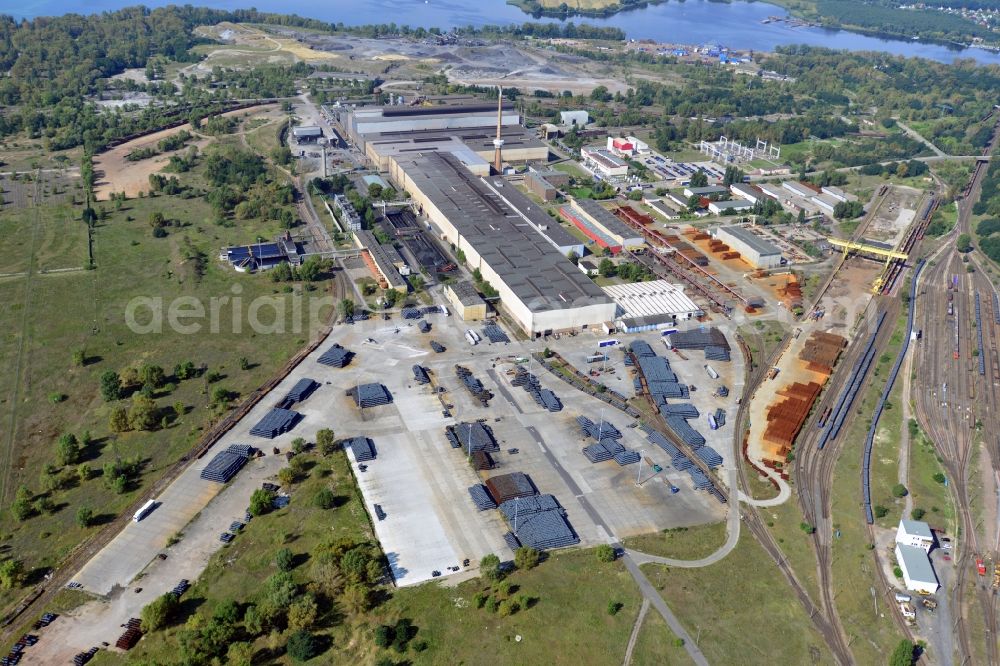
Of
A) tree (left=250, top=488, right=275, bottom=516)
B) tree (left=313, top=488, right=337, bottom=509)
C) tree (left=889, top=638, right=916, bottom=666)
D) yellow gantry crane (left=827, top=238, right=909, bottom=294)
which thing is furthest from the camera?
yellow gantry crane (left=827, top=238, right=909, bottom=294)

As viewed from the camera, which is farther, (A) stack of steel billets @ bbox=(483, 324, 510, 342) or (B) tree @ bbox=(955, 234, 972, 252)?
(B) tree @ bbox=(955, 234, 972, 252)

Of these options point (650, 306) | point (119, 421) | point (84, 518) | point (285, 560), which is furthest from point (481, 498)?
point (650, 306)

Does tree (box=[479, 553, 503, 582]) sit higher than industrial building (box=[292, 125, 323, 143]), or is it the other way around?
industrial building (box=[292, 125, 323, 143])

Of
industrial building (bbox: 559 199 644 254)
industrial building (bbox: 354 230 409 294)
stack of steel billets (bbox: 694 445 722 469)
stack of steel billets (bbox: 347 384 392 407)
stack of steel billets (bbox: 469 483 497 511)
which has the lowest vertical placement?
stack of steel billets (bbox: 469 483 497 511)

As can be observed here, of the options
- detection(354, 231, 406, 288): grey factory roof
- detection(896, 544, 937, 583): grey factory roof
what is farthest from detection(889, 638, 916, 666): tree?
detection(354, 231, 406, 288): grey factory roof

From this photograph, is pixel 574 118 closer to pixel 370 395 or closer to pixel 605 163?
pixel 605 163

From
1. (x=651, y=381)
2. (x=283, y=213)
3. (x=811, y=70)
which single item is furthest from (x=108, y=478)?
(x=811, y=70)

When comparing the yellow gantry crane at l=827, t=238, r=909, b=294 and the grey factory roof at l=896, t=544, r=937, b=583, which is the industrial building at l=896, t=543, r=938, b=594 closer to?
the grey factory roof at l=896, t=544, r=937, b=583
